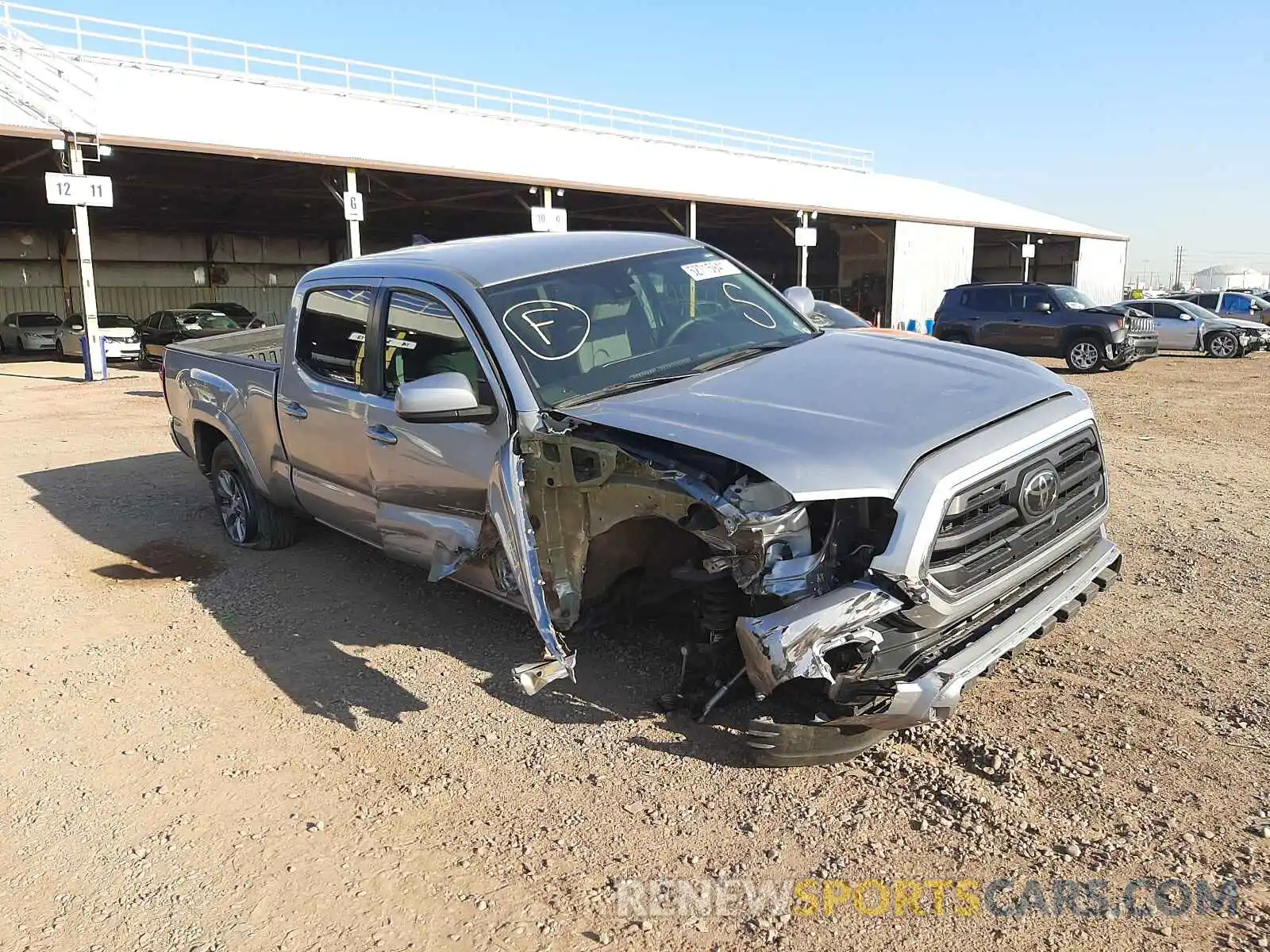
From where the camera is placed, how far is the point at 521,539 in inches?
143

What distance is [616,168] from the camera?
30000mm

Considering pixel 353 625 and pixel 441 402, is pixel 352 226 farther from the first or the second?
pixel 441 402

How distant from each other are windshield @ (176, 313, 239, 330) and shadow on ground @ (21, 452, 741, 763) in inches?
643

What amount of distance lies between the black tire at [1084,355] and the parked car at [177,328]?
18.9m

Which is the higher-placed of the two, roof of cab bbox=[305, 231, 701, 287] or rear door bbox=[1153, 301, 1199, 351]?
roof of cab bbox=[305, 231, 701, 287]

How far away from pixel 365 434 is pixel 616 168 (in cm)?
2711

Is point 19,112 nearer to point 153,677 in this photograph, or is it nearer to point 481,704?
point 153,677

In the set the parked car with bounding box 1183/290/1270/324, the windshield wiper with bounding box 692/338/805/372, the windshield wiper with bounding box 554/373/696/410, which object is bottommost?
the windshield wiper with bounding box 554/373/696/410

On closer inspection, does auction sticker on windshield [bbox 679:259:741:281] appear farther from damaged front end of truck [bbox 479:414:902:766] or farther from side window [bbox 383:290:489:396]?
damaged front end of truck [bbox 479:414:902:766]

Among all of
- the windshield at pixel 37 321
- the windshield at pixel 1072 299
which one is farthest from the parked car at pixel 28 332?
the windshield at pixel 1072 299

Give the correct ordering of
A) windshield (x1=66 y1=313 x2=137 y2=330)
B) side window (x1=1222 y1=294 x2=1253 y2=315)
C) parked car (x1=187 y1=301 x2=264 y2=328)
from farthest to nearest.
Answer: side window (x1=1222 y1=294 x2=1253 y2=315)
windshield (x1=66 y1=313 x2=137 y2=330)
parked car (x1=187 y1=301 x2=264 y2=328)

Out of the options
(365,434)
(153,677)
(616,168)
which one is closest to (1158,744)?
(365,434)

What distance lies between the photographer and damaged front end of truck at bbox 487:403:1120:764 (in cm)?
296

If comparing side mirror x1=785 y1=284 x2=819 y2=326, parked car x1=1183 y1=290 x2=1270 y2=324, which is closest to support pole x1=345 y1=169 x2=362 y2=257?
side mirror x1=785 y1=284 x2=819 y2=326
